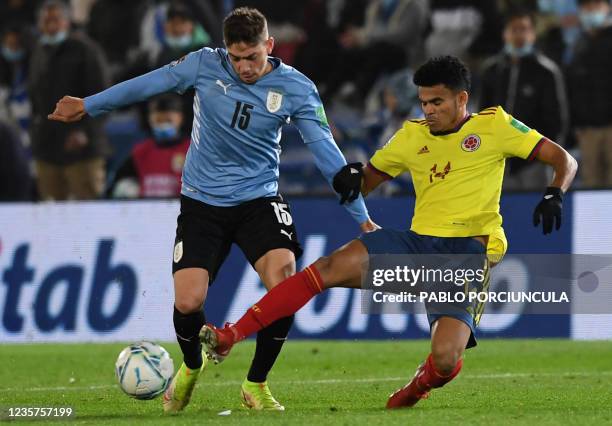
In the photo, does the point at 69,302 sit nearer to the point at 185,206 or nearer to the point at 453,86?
the point at 185,206

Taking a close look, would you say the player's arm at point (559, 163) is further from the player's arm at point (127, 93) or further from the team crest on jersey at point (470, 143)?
the player's arm at point (127, 93)

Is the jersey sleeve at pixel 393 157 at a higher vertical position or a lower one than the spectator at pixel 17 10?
lower

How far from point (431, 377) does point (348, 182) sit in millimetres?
1108

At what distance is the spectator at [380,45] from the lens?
48.8ft

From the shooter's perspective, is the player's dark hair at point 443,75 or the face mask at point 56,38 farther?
the face mask at point 56,38

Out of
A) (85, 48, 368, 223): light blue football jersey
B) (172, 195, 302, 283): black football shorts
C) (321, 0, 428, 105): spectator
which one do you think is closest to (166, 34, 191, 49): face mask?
(321, 0, 428, 105): spectator

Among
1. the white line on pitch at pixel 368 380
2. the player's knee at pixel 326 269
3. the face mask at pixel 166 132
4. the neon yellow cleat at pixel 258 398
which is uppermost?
the player's knee at pixel 326 269

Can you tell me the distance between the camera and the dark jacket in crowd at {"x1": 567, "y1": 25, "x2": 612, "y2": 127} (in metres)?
13.2

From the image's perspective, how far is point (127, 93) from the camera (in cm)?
765

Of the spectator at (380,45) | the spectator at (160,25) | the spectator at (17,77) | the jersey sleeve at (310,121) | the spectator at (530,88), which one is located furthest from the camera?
the spectator at (17,77)

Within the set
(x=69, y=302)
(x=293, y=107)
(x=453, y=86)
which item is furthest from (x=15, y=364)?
(x=453, y=86)

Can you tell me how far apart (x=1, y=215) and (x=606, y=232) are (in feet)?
16.6

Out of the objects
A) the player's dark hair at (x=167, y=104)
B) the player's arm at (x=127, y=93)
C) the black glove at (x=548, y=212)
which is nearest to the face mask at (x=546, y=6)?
the player's dark hair at (x=167, y=104)

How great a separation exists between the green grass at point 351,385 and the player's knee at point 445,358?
0.22 metres
